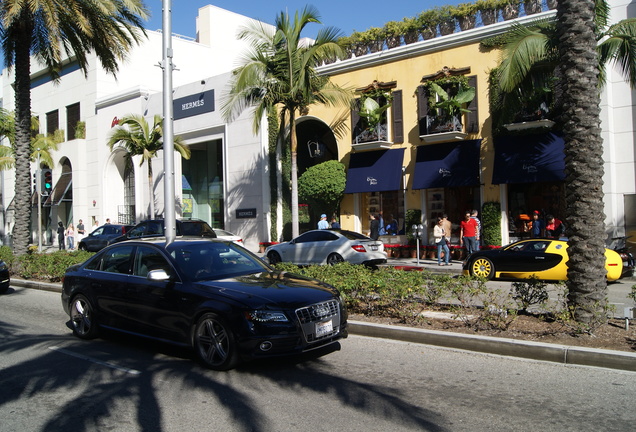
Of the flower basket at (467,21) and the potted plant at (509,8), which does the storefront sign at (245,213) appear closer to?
the flower basket at (467,21)

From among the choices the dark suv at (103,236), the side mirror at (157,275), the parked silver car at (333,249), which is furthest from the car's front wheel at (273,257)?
the side mirror at (157,275)

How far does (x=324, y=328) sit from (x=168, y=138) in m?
6.60

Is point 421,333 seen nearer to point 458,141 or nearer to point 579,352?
point 579,352

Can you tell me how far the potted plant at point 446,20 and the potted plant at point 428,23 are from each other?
0.18 metres

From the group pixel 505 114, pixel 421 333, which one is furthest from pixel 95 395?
pixel 505 114

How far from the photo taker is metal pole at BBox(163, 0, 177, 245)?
11.4 m

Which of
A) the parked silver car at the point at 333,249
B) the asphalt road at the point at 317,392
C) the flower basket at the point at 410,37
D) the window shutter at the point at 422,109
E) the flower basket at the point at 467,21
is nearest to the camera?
the asphalt road at the point at 317,392

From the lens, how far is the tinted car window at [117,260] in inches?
319

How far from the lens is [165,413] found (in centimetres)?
524

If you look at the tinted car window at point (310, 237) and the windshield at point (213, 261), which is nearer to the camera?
the windshield at point (213, 261)

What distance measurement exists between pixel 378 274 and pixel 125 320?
4006 mm

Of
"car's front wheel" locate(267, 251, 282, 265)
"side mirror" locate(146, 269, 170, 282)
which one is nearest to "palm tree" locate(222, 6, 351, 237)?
"car's front wheel" locate(267, 251, 282, 265)

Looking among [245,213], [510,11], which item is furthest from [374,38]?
[245,213]

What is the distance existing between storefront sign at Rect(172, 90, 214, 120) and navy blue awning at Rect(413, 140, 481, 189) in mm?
13073
